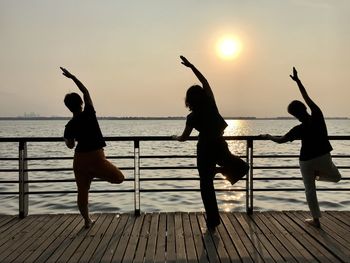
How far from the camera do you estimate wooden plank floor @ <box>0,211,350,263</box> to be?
4.96 meters

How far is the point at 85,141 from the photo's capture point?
603 cm

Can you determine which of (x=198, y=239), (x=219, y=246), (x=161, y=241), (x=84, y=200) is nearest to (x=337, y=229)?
(x=219, y=246)

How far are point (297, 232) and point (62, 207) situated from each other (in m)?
9.52

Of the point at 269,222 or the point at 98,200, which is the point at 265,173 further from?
the point at 269,222

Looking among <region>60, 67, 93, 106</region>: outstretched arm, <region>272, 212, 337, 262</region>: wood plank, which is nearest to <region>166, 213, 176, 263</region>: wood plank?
<region>272, 212, 337, 262</region>: wood plank

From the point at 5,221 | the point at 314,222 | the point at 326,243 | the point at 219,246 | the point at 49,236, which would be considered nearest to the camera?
the point at 219,246

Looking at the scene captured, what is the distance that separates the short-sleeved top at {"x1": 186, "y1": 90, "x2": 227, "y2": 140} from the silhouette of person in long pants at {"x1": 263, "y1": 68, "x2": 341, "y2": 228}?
0.99 m

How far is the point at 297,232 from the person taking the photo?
601cm

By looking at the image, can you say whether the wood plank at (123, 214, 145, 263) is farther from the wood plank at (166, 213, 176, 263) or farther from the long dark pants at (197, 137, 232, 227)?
the long dark pants at (197, 137, 232, 227)

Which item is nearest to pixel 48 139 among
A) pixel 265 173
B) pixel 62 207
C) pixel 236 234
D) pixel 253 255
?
pixel 236 234

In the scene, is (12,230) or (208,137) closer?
(208,137)

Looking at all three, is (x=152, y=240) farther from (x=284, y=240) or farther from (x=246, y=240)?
(x=284, y=240)

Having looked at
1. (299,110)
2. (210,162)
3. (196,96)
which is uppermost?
(196,96)

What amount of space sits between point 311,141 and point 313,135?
0.30 ft
